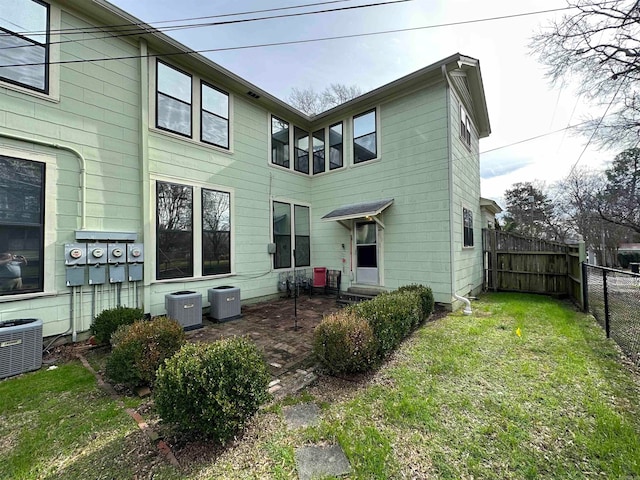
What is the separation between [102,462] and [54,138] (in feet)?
17.7

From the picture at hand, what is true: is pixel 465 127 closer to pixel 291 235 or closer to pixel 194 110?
pixel 291 235

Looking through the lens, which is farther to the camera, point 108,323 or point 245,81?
point 245,81

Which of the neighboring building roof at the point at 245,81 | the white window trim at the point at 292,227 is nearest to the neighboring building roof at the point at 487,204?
the neighboring building roof at the point at 245,81

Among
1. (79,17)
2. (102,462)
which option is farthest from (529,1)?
(102,462)

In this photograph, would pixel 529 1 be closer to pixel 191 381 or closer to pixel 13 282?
pixel 191 381

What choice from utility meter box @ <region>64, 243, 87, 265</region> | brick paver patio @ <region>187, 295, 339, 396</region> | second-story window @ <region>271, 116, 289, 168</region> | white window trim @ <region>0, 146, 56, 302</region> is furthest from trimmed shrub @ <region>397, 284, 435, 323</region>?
white window trim @ <region>0, 146, 56, 302</region>

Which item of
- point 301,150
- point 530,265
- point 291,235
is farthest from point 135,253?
point 530,265

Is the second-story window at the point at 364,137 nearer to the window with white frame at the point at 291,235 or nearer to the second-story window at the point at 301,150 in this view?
the second-story window at the point at 301,150

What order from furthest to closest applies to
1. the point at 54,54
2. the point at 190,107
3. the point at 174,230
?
1. the point at 190,107
2. the point at 174,230
3. the point at 54,54

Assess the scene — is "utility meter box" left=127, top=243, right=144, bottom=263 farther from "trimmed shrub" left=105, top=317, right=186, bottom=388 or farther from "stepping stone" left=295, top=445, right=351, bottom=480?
"stepping stone" left=295, top=445, right=351, bottom=480

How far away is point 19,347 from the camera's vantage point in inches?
152

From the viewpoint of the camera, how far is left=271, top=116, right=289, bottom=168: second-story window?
8.84m

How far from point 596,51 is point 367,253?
10.7 metres

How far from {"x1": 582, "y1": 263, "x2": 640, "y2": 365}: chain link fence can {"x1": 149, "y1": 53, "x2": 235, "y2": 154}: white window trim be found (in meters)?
8.53
